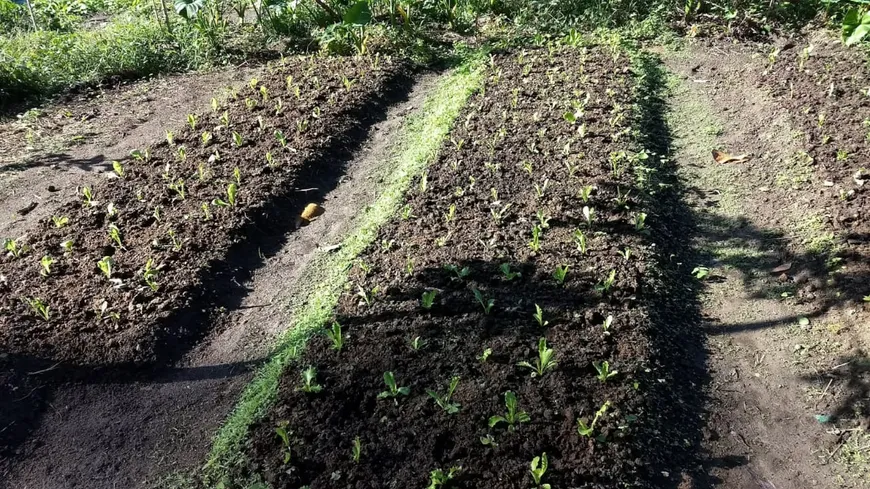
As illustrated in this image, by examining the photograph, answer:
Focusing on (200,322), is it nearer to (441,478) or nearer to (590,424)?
(441,478)

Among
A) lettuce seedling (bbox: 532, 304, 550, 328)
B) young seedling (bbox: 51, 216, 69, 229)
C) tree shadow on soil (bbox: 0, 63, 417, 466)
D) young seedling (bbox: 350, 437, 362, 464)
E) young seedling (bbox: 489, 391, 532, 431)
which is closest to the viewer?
young seedling (bbox: 350, 437, 362, 464)

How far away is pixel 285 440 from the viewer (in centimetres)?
298

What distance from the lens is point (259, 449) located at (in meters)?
3.04

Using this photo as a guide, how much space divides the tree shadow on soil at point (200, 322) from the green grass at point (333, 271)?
25cm

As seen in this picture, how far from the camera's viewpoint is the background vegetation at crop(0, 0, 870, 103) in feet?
25.5

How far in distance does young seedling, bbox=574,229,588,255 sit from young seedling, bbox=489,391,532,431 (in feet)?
4.50

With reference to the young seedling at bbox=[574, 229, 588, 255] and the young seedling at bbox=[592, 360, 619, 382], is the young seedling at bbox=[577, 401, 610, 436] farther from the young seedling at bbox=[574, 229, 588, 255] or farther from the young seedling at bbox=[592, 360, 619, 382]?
the young seedling at bbox=[574, 229, 588, 255]

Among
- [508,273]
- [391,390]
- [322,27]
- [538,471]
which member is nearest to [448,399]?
[391,390]

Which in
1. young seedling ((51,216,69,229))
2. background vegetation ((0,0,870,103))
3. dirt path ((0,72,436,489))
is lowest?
dirt path ((0,72,436,489))

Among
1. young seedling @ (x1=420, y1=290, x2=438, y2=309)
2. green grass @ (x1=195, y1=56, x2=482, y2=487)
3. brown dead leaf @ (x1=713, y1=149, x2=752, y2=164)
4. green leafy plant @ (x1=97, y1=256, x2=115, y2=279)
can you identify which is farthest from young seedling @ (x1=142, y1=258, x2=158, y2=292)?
brown dead leaf @ (x1=713, y1=149, x2=752, y2=164)

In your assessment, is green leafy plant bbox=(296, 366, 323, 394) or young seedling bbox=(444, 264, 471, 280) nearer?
green leafy plant bbox=(296, 366, 323, 394)

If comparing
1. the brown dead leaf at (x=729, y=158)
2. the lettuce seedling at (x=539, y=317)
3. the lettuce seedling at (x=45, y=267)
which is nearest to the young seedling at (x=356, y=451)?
the lettuce seedling at (x=539, y=317)

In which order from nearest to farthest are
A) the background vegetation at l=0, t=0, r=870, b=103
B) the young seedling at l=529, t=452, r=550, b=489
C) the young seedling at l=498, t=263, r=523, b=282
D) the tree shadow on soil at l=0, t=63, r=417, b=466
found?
the young seedling at l=529, t=452, r=550, b=489
the tree shadow on soil at l=0, t=63, r=417, b=466
the young seedling at l=498, t=263, r=523, b=282
the background vegetation at l=0, t=0, r=870, b=103

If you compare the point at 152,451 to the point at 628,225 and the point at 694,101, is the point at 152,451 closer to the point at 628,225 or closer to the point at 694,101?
the point at 628,225
